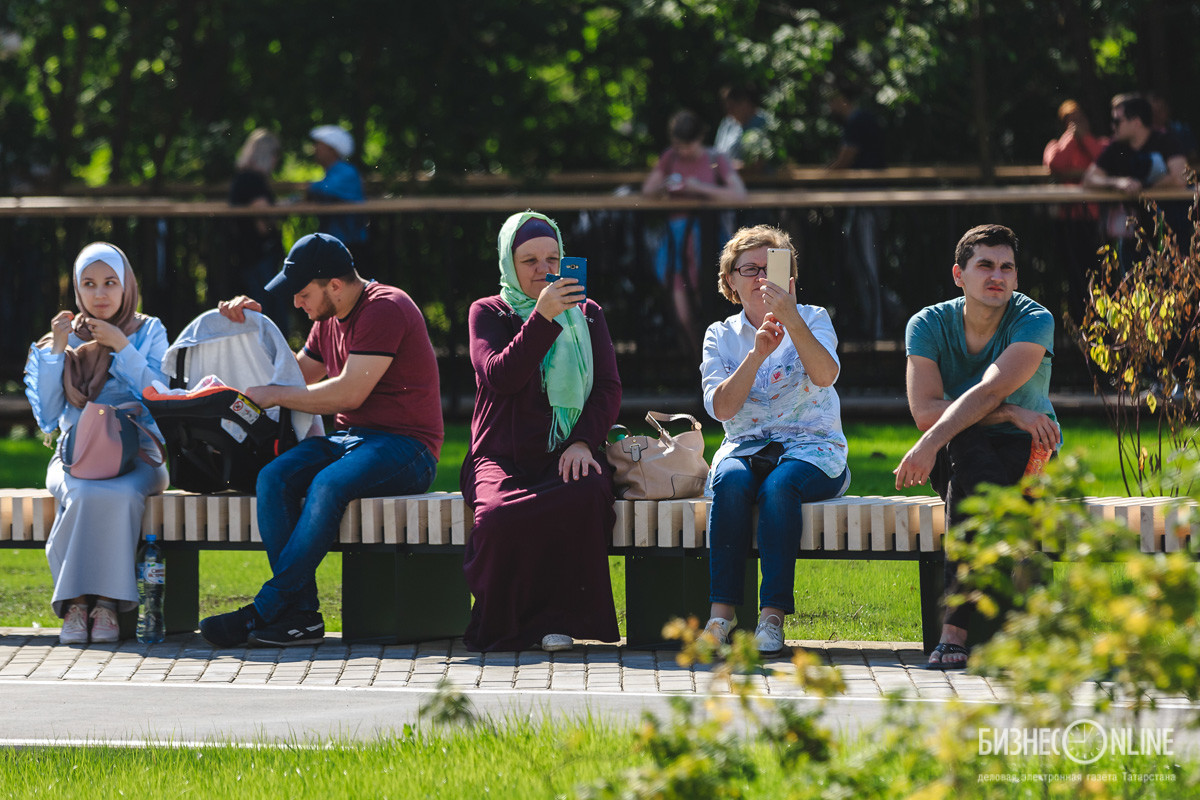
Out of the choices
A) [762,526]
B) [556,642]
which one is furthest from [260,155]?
[762,526]

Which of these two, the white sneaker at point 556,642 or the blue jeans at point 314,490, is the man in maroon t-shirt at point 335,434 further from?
the white sneaker at point 556,642

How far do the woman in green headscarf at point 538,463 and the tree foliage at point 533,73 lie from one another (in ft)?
23.0

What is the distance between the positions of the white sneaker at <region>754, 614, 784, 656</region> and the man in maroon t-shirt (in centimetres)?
168

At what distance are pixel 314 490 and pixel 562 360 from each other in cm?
110

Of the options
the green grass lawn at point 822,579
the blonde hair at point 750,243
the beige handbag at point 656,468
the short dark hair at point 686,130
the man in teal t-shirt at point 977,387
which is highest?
the short dark hair at point 686,130

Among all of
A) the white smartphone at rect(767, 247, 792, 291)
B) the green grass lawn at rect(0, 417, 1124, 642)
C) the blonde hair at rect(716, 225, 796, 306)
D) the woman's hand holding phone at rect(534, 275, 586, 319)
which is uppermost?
the blonde hair at rect(716, 225, 796, 306)

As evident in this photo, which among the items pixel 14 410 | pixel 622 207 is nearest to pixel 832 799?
pixel 622 207

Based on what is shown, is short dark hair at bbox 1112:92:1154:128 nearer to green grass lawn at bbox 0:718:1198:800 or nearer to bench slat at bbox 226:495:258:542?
bench slat at bbox 226:495:258:542

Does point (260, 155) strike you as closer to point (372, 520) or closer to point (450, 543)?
point (372, 520)

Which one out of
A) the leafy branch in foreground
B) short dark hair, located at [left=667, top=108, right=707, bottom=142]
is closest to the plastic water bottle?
the leafy branch in foreground

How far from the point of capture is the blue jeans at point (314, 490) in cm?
686

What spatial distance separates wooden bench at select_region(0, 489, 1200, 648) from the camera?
644cm

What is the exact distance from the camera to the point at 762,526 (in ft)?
21.1

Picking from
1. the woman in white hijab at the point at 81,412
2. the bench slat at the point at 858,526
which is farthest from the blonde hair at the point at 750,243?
the woman in white hijab at the point at 81,412
